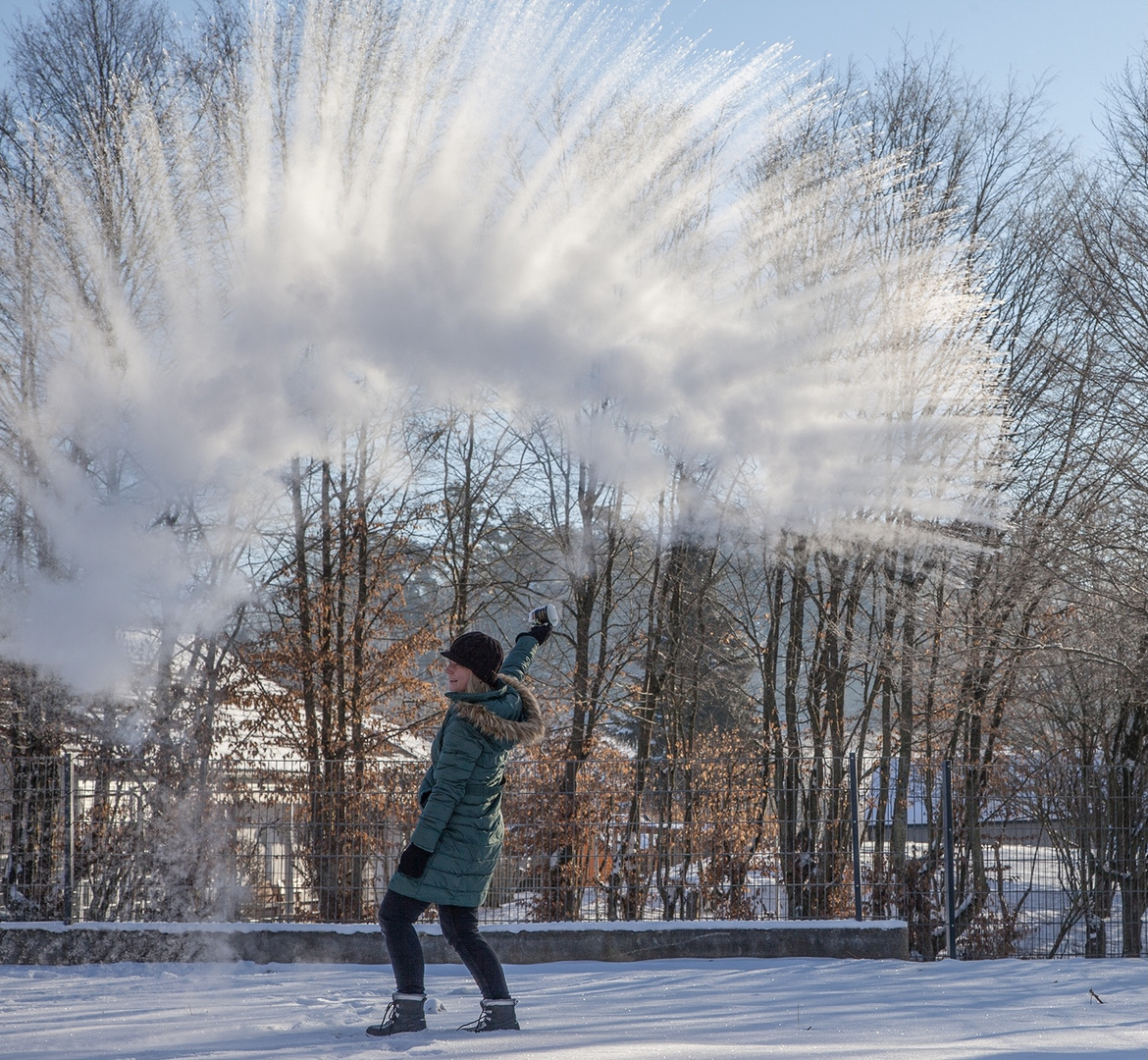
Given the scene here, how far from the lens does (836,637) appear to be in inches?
575

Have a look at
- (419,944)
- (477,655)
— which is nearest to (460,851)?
(419,944)

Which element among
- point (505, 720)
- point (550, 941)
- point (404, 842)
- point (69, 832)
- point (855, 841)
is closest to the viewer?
point (505, 720)

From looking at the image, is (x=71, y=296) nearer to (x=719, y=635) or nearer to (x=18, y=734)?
(x=18, y=734)

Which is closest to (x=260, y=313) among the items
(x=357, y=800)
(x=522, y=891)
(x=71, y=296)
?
(x=71, y=296)

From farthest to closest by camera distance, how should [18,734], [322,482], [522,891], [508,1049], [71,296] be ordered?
1. [322,482]
2. [18,734]
3. [71,296]
4. [522,891]
5. [508,1049]

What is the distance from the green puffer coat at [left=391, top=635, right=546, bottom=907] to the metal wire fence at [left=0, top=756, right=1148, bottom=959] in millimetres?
2521

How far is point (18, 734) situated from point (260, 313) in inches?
207

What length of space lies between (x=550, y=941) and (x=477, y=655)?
2.92 metres

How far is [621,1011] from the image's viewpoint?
4594mm

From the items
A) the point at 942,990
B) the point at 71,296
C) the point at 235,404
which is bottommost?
the point at 942,990

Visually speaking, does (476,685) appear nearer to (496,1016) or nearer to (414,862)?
(414,862)

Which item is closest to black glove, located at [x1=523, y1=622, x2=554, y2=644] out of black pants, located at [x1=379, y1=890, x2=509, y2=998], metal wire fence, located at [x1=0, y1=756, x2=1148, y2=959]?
black pants, located at [x1=379, y1=890, x2=509, y2=998]

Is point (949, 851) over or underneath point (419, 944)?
over

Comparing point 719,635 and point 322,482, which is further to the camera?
point 719,635
